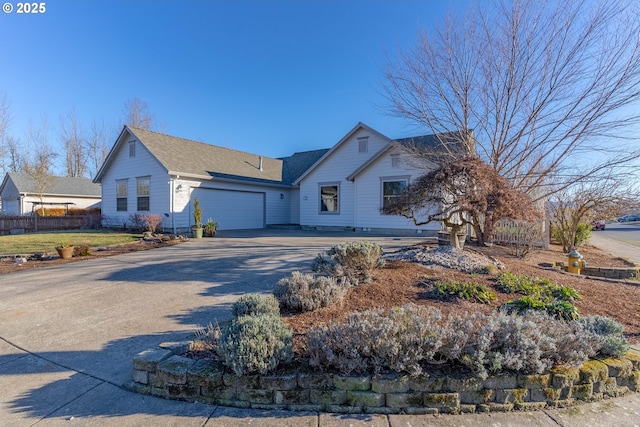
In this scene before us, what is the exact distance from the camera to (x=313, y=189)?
17.4m

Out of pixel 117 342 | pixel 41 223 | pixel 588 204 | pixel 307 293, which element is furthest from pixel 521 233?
pixel 41 223

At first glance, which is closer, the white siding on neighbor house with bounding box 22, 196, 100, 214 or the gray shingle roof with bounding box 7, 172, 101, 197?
the gray shingle roof with bounding box 7, 172, 101, 197

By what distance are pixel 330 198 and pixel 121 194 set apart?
38.5 feet

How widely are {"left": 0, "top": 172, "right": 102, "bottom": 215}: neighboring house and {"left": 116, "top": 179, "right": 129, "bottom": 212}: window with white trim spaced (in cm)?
1063

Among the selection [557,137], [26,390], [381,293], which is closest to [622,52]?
[557,137]

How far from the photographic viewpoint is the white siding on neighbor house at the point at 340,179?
1572 cm

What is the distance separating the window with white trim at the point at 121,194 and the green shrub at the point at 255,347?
17277mm

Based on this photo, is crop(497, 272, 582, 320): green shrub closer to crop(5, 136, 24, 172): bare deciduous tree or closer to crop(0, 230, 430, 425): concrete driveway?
crop(0, 230, 430, 425): concrete driveway

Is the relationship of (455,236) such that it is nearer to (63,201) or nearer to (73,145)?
(63,201)

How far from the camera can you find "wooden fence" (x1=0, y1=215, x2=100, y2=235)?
17.8 m

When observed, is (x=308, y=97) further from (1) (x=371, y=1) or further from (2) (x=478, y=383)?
(2) (x=478, y=383)

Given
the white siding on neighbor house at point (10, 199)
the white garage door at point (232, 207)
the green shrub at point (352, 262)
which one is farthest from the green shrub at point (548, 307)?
the white siding on neighbor house at point (10, 199)

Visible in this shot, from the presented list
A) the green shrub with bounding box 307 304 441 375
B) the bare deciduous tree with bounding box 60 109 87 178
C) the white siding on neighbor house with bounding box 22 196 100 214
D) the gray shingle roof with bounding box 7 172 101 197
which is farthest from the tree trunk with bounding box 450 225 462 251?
the bare deciduous tree with bounding box 60 109 87 178

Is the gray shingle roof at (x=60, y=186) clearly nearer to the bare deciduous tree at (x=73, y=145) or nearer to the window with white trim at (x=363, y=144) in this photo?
the bare deciduous tree at (x=73, y=145)
